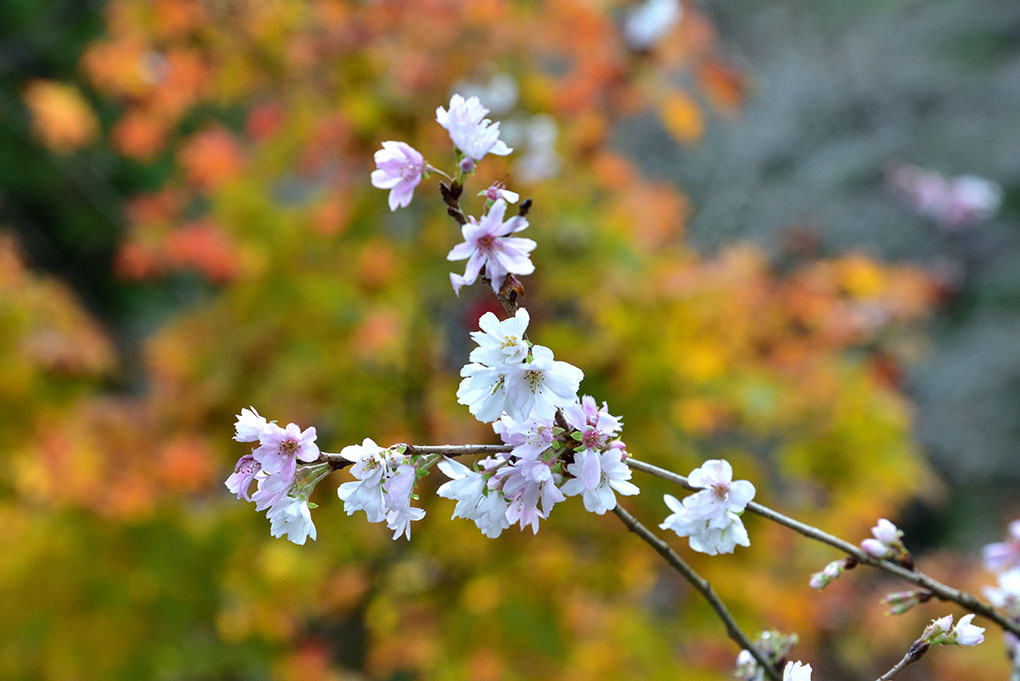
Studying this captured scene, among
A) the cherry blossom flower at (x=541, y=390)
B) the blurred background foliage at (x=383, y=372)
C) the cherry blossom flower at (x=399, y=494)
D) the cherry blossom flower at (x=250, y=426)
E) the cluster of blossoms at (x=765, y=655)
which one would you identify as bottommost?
the cluster of blossoms at (x=765, y=655)

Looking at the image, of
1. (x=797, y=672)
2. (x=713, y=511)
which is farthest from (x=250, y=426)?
(x=797, y=672)

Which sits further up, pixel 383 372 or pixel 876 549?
pixel 383 372

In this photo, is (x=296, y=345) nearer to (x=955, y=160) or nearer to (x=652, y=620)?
(x=652, y=620)

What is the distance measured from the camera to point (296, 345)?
3195mm

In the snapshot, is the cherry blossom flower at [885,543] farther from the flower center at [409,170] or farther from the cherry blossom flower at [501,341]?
the flower center at [409,170]

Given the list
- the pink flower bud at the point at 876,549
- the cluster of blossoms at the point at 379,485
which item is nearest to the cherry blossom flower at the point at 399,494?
the cluster of blossoms at the point at 379,485

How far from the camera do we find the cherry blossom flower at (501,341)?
0.79 meters

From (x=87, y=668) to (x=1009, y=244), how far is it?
7.97 m

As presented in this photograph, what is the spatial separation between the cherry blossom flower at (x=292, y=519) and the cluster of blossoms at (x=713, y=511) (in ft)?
1.34

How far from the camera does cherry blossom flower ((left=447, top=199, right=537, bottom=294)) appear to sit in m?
0.84

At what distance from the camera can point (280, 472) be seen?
2.87ft

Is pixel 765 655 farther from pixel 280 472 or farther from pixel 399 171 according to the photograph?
pixel 399 171

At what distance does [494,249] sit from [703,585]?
510 mm

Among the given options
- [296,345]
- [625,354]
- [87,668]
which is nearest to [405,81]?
[296,345]
